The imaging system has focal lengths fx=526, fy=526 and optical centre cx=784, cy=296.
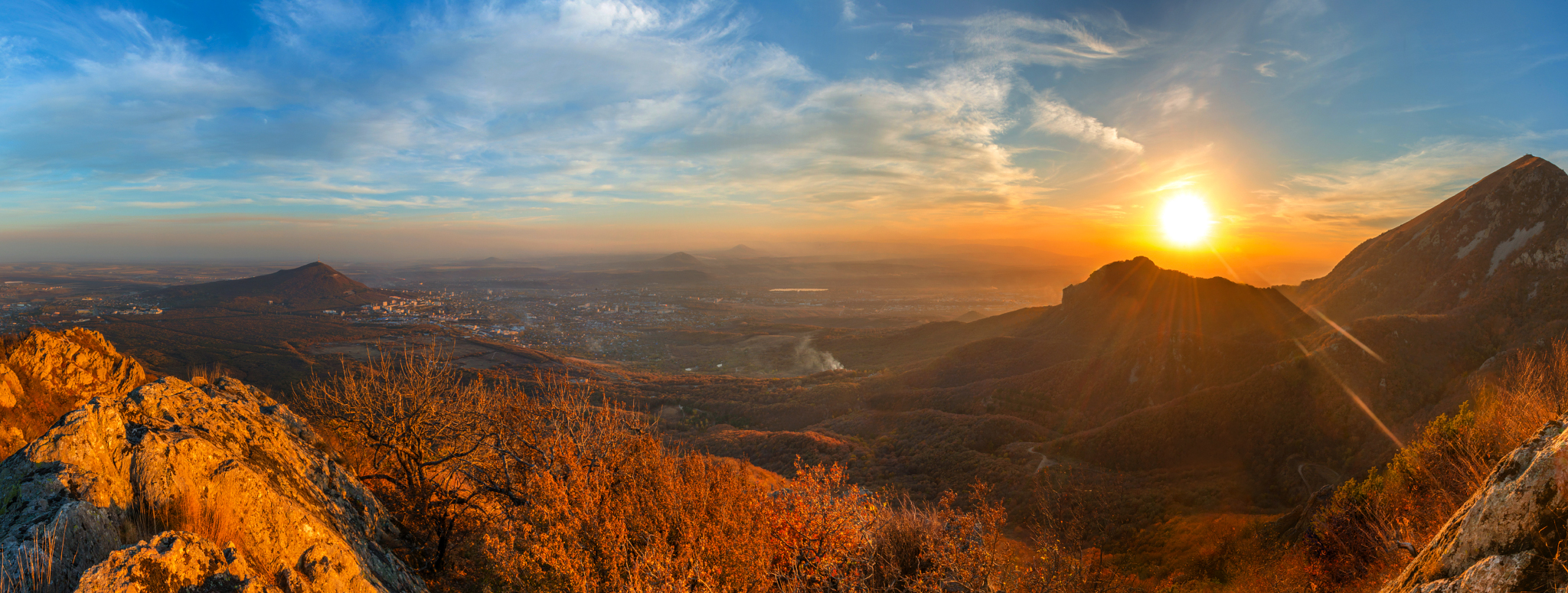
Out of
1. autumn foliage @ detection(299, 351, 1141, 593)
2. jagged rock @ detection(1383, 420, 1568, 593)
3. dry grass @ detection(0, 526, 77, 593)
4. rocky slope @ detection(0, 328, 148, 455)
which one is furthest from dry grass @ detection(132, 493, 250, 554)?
jagged rock @ detection(1383, 420, 1568, 593)

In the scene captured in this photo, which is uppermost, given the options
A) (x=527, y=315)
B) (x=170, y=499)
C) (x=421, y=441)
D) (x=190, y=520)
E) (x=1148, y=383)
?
(x=170, y=499)

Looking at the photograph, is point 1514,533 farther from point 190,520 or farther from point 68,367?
point 68,367

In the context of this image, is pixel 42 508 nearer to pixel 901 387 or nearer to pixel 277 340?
pixel 901 387

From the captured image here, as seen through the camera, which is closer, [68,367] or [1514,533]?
[1514,533]

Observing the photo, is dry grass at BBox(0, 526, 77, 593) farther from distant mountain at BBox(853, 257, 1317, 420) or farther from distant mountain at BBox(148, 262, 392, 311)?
distant mountain at BBox(148, 262, 392, 311)

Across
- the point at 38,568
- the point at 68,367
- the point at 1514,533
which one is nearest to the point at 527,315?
the point at 68,367

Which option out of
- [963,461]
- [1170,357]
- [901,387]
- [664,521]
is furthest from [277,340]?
[1170,357]

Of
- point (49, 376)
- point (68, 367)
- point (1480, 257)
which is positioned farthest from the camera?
point (1480, 257)

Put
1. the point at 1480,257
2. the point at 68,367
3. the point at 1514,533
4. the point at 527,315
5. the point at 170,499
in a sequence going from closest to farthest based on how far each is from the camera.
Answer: the point at 1514,533
the point at 170,499
the point at 68,367
the point at 1480,257
the point at 527,315
